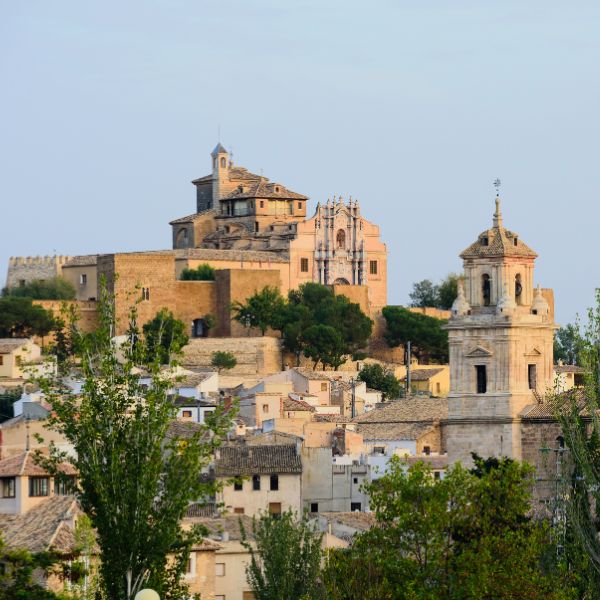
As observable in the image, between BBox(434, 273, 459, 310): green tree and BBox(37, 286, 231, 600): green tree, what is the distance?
87.8 metres

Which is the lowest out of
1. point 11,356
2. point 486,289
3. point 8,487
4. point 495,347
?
point 8,487

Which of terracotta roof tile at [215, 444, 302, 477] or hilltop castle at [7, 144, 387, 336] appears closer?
terracotta roof tile at [215, 444, 302, 477]

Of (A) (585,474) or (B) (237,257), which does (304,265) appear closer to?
(B) (237,257)

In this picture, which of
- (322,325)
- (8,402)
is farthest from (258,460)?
(322,325)

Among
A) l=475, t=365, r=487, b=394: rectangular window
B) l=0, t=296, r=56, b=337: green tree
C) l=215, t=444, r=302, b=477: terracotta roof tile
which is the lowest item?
l=215, t=444, r=302, b=477: terracotta roof tile

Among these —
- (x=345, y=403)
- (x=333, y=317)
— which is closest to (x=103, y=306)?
(x=345, y=403)

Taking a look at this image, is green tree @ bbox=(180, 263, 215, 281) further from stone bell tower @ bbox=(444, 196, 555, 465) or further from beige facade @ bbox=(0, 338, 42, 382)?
stone bell tower @ bbox=(444, 196, 555, 465)

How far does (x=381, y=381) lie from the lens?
3821 inches

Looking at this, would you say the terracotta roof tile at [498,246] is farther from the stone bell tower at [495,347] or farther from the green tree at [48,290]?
the green tree at [48,290]

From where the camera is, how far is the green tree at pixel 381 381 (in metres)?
95.8

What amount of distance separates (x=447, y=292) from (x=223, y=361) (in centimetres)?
2189

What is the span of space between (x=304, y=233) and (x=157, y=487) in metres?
86.3

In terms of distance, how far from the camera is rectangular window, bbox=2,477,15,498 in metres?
47.5

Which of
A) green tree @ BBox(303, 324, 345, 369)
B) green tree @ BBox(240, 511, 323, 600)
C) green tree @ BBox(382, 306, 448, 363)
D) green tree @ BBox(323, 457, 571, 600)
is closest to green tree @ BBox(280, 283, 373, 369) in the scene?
green tree @ BBox(303, 324, 345, 369)
